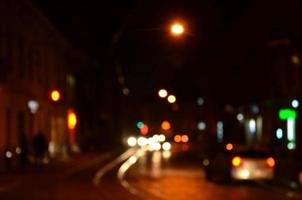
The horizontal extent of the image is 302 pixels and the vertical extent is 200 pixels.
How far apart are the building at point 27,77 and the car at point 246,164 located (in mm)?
7792

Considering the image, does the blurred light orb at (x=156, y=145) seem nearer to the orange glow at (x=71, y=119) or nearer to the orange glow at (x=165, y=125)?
the orange glow at (x=71, y=119)

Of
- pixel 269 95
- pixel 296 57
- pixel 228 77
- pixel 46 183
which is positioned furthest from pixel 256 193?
pixel 228 77

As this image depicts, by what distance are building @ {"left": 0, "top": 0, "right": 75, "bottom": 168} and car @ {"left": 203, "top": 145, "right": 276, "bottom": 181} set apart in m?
7.79

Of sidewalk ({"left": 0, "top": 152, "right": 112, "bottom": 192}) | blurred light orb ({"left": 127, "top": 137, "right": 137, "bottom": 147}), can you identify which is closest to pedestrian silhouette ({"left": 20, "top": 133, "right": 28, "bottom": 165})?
sidewalk ({"left": 0, "top": 152, "right": 112, "bottom": 192})

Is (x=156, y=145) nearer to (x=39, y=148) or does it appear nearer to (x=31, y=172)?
(x=39, y=148)

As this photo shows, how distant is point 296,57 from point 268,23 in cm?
1174

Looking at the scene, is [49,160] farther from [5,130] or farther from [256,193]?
[256,193]

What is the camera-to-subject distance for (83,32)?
65.6 meters

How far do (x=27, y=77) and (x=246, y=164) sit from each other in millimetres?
18444

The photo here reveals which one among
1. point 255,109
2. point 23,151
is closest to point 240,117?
point 255,109

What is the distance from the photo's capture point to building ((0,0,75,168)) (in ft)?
120

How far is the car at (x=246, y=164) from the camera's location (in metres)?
27.1

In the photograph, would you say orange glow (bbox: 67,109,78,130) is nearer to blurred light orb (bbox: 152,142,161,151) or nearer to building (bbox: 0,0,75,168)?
building (bbox: 0,0,75,168)

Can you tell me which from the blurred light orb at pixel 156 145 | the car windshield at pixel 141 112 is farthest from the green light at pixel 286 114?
the blurred light orb at pixel 156 145
